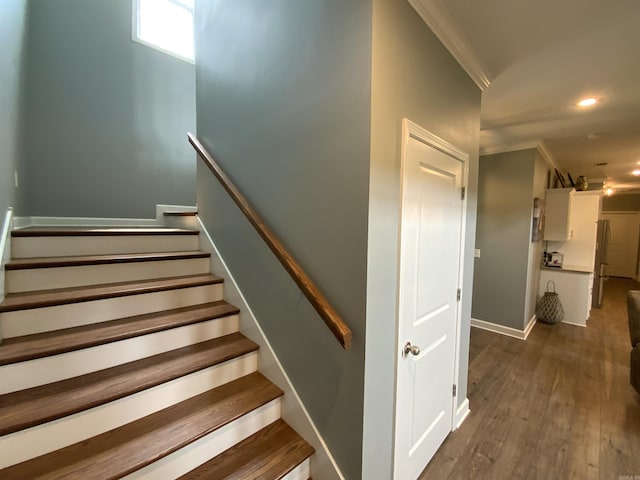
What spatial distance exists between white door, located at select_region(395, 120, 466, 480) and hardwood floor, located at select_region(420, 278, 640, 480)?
0.84 feet

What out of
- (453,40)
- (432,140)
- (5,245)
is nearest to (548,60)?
(453,40)

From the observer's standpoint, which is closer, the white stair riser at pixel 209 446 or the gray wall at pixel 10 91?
the white stair riser at pixel 209 446

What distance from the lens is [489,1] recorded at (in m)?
1.41

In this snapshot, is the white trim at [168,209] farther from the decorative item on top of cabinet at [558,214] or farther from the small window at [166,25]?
the decorative item on top of cabinet at [558,214]

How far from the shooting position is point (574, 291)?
4188mm

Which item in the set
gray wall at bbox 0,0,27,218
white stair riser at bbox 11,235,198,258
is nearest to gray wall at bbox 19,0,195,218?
gray wall at bbox 0,0,27,218

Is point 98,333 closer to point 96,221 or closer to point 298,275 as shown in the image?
point 298,275

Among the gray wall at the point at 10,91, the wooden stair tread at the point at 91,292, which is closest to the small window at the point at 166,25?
the gray wall at the point at 10,91

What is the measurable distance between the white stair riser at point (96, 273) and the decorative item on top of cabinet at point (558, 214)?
4862 millimetres

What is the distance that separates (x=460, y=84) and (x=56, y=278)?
9.25ft

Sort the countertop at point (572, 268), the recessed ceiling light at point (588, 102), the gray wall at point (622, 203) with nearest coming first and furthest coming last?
the recessed ceiling light at point (588, 102), the countertop at point (572, 268), the gray wall at point (622, 203)

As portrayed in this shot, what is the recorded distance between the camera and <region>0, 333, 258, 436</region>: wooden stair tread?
1099 millimetres

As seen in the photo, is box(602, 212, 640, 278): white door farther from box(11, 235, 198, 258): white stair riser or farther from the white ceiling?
box(11, 235, 198, 258): white stair riser

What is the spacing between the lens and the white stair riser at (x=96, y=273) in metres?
1.59
